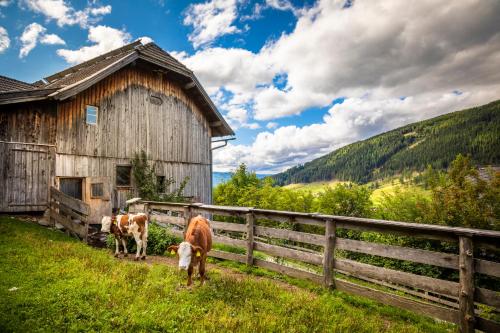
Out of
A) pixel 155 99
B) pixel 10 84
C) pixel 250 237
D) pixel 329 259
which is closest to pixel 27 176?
pixel 10 84

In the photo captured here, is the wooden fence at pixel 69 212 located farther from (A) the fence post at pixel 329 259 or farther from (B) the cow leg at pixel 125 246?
(A) the fence post at pixel 329 259

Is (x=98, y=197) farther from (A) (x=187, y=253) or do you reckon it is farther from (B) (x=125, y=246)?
(A) (x=187, y=253)

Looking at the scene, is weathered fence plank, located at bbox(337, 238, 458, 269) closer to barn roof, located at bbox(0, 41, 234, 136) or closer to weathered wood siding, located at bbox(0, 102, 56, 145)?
barn roof, located at bbox(0, 41, 234, 136)

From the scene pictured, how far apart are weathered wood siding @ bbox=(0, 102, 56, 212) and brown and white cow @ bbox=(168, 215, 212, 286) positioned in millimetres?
10075

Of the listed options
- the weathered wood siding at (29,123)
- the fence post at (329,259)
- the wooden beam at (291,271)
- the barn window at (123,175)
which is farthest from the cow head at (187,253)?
the barn window at (123,175)

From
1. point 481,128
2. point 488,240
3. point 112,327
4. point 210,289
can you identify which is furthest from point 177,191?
point 481,128

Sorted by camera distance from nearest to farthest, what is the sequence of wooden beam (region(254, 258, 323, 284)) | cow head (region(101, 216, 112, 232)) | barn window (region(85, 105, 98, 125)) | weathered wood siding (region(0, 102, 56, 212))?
wooden beam (region(254, 258, 323, 284)), cow head (region(101, 216, 112, 232)), weathered wood siding (region(0, 102, 56, 212)), barn window (region(85, 105, 98, 125))

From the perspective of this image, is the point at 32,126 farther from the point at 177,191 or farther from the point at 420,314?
the point at 420,314

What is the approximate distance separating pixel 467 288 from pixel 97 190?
48.6 feet

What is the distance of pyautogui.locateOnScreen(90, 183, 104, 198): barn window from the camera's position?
14227 mm

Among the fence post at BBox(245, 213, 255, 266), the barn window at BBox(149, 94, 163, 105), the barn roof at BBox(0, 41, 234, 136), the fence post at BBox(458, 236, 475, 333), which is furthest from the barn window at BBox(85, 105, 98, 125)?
the fence post at BBox(458, 236, 475, 333)

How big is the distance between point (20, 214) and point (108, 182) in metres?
3.71

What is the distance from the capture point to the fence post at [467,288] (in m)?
4.64

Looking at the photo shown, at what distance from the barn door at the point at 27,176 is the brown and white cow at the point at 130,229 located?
534cm
